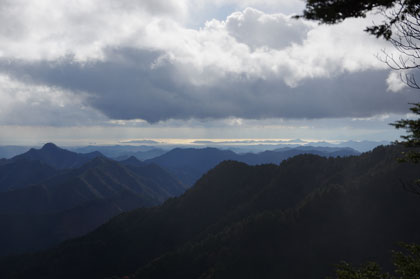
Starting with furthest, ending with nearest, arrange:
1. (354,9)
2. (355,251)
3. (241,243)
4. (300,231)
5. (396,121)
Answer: (241,243)
(300,231)
(355,251)
(396,121)
(354,9)

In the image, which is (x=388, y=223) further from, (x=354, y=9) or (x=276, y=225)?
(x=354, y=9)

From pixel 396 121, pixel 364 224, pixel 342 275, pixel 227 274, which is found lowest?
pixel 227 274

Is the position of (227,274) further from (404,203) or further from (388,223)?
(404,203)

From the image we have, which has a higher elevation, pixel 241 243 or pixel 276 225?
pixel 276 225

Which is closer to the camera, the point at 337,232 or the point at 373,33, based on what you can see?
the point at 373,33

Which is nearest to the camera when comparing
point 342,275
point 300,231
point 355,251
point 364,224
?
point 342,275

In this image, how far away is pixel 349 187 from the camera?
152 meters

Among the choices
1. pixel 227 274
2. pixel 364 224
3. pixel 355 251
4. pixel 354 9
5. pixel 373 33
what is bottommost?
pixel 227 274

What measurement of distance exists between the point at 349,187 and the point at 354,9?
154 m

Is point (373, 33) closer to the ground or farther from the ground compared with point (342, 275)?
farther from the ground

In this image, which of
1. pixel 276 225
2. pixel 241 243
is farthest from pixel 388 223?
pixel 241 243

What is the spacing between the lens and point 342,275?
17.8 metres

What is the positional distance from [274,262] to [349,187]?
56408 millimetres

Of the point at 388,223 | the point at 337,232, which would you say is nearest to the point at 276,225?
the point at 337,232
